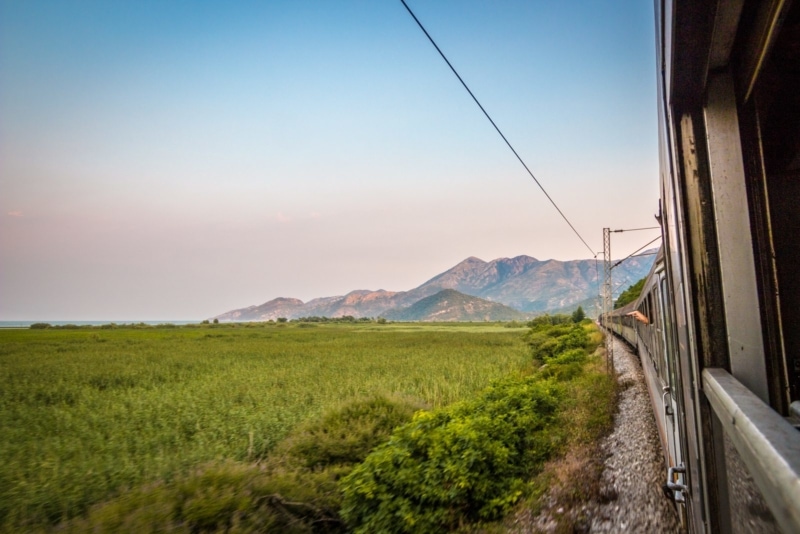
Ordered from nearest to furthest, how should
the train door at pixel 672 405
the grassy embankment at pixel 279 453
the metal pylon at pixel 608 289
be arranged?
the train door at pixel 672 405 → the grassy embankment at pixel 279 453 → the metal pylon at pixel 608 289

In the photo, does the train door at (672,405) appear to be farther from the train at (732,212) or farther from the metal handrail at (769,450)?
the metal handrail at (769,450)

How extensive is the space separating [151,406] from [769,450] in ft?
49.2

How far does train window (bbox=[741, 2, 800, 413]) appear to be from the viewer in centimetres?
123

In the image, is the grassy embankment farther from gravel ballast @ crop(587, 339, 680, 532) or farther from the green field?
gravel ballast @ crop(587, 339, 680, 532)

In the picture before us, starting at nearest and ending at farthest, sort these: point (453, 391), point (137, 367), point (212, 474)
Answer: point (212, 474) → point (453, 391) → point (137, 367)

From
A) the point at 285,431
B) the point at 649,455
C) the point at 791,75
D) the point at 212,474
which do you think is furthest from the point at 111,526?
the point at 649,455

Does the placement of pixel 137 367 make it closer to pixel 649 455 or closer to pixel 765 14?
pixel 649 455

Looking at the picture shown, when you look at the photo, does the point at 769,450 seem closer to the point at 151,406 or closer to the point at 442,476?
the point at 442,476

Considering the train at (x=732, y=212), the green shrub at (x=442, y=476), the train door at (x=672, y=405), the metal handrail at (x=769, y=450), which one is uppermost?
the train at (x=732, y=212)

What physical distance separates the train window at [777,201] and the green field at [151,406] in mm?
7233

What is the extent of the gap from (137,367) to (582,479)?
21.2 metres

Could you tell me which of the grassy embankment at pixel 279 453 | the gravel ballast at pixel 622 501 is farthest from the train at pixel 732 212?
the grassy embankment at pixel 279 453

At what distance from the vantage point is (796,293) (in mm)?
A: 1293

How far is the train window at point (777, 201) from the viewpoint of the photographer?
123 cm
